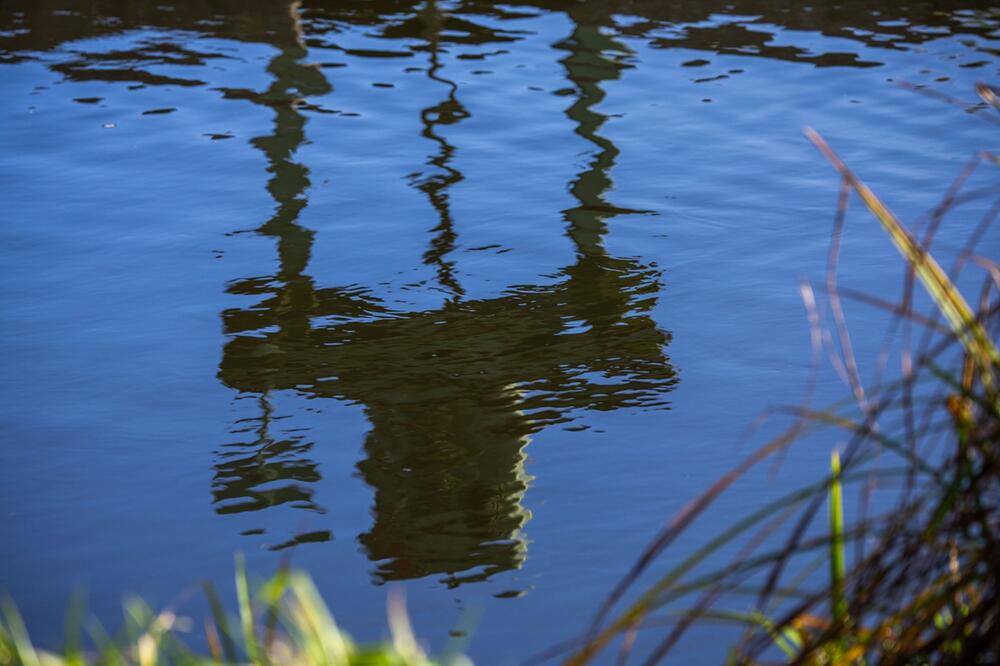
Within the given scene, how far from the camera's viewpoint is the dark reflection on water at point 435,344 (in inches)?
107

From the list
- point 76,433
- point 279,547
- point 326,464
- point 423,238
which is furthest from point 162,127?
point 279,547

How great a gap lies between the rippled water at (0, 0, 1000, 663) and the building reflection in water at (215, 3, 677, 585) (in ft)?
0.04

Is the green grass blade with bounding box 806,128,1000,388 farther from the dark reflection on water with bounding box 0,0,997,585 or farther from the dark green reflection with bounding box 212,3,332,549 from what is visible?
the dark green reflection with bounding box 212,3,332,549

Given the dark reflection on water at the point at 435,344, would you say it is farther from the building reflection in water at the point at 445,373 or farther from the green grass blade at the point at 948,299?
the green grass blade at the point at 948,299

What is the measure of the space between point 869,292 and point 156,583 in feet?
7.51

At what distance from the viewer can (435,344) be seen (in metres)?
3.45

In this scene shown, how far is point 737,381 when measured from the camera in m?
3.19

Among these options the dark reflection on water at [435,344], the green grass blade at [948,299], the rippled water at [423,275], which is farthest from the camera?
the dark reflection on water at [435,344]

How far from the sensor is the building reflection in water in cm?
266

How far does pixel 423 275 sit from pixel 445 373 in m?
0.67

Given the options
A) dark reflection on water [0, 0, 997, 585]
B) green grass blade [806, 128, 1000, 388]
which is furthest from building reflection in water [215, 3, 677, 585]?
green grass blade [806, 128, 1000, 388]

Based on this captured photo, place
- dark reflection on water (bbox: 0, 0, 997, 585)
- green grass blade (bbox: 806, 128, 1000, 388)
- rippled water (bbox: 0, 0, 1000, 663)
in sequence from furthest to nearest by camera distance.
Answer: dark reflection on water (bbox: 0, 0, 997, 585) < rippled water (bbox: 0, 0, 1000, 663) < green grass blade (bbox: 806, 128, 1000, 388)

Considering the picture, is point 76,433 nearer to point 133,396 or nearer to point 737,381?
point 133,396

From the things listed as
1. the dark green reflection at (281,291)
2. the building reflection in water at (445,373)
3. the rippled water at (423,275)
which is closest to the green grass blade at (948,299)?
the rippled water at (423,275)
